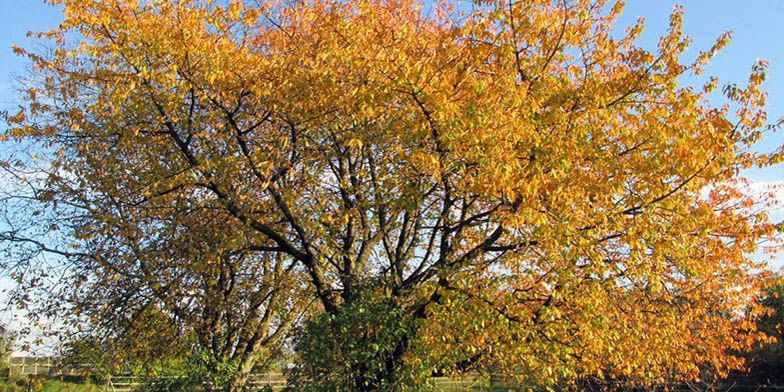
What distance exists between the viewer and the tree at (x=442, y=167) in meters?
6.86

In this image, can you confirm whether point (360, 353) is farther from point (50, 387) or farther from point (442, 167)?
point (50, 387)

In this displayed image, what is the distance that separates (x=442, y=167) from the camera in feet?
24.3

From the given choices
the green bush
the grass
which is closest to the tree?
the green bush

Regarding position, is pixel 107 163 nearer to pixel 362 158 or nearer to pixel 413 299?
pixel 362 158

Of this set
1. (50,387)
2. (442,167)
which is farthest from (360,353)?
(50,387)

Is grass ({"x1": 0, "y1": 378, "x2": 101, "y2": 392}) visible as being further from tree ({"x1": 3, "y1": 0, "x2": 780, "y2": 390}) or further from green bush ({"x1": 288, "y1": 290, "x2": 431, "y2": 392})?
green bush ({"x1": 288, "y1": 290, "x2": 431, "y2": 392})

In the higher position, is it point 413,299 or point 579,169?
point 579,169

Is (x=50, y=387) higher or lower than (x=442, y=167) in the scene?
lower

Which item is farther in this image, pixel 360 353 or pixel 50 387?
pixel 50 387

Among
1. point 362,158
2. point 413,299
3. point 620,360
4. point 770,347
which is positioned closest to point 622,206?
point 620,360

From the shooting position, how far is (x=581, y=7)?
7.55m

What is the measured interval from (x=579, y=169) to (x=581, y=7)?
2212mm

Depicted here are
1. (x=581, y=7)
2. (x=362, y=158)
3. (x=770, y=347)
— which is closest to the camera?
(x=581, y=7)

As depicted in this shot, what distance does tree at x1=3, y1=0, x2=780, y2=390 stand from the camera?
6.86 meters
